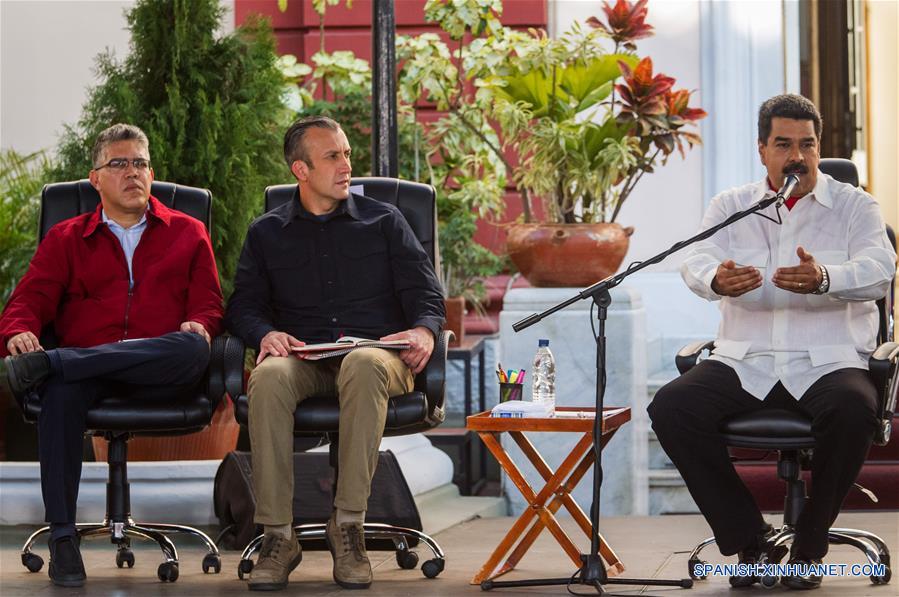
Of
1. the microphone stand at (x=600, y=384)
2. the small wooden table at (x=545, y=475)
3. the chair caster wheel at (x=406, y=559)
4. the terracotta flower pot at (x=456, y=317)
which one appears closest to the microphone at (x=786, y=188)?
the microphone stand at (x=600, y=384)

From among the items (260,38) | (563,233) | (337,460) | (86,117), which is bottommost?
(337,460)

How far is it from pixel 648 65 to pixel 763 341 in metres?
1.74

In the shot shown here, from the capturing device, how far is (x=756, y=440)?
10.7 feet

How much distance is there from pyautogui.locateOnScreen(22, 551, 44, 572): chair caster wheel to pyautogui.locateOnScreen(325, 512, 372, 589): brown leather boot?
0.88 meters

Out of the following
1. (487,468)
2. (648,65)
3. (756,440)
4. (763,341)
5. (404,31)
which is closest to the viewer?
(756,440)

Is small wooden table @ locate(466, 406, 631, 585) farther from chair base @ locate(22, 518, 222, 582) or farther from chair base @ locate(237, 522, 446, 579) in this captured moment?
chair base @ locate(22, 518, 222, 582)

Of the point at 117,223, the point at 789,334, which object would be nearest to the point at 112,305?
the point at 117,223

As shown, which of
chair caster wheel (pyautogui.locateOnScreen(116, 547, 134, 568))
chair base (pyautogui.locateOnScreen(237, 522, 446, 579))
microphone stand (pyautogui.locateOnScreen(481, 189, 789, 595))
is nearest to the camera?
microphone stand (pyautogui.locateOnScreen(481, 189, 789, 595))

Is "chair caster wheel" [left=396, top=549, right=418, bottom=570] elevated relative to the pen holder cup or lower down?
lower down

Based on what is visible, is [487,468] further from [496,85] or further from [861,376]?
[861,376]

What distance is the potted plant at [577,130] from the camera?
16.2 ft

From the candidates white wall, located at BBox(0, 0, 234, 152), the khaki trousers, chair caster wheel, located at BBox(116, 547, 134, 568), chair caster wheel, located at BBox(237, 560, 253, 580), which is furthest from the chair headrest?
white wall, located at BBox(0, 0, 234, 152)

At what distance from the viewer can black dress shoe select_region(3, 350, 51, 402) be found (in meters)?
3.45

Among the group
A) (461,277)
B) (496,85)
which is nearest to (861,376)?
(496,85)
